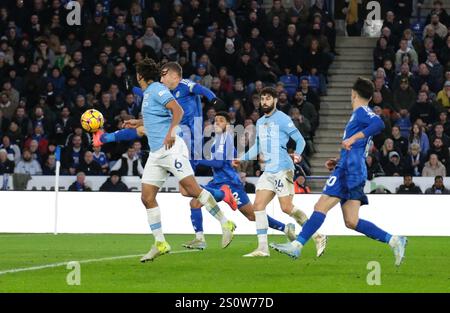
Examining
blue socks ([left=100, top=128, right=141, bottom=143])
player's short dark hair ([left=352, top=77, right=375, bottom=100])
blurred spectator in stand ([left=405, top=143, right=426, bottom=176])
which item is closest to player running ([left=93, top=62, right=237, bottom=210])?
blue socks ([left=100, top=128, right=141, bottom=143])

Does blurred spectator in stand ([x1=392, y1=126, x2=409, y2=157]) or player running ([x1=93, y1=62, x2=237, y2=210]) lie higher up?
player running ([x1=93, y1=62, x2=237, y2=210])

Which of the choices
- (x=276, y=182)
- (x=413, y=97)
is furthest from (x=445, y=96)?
(x=276, y=182)

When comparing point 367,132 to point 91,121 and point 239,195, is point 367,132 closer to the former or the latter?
point 91,121

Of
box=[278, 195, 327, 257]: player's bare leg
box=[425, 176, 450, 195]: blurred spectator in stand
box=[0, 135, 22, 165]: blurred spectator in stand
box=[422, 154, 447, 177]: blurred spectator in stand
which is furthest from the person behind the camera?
box=[0, 135, 22, 165]: blurred spectator in stand

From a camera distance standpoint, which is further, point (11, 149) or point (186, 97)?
point (11, 149)

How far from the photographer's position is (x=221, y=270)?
13195 millimetres

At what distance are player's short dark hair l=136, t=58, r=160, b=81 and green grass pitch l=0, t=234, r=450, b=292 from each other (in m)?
2.09

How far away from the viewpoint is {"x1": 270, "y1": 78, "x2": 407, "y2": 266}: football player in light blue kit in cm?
1332

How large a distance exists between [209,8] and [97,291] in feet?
62.8

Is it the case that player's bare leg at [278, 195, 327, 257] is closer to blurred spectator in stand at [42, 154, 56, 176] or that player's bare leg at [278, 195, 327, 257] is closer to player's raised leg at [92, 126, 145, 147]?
player's raised leg at [92, 126, 145, 147]

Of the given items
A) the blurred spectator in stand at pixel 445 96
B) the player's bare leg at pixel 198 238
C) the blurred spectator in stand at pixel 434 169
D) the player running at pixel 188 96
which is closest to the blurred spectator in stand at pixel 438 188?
the blurred spectator in stand at pixel 434 169

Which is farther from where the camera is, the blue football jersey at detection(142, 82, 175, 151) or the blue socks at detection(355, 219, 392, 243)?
the blue football jersey at detection(142, 82, 175, 151)

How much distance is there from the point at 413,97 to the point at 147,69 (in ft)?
46.0

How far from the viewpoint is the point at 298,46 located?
28.1 meters
